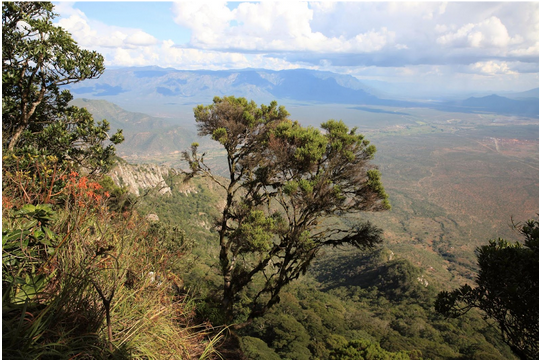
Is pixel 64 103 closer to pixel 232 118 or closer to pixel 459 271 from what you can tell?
pixel 232 118

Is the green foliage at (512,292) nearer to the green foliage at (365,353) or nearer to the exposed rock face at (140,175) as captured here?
the green foliage at (365,353)

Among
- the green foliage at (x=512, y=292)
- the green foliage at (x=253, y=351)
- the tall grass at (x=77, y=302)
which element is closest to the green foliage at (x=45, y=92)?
the tall grass at (x=77, y=302)

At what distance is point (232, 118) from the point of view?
342 inches

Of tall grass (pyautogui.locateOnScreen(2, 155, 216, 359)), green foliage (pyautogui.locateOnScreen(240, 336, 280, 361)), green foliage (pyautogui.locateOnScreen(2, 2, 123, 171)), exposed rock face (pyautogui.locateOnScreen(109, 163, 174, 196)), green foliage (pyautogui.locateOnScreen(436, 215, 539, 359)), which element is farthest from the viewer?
exposed rock face (pyautogui.locateOnScreen(109, 163, 174, 196))

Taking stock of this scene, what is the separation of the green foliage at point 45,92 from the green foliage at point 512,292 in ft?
26.5

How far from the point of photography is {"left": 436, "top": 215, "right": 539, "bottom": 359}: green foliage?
4793mm

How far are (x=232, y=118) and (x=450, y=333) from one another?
107 feet

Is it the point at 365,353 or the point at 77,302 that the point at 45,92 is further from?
the point at 365,353

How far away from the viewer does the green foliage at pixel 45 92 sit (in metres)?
6.38

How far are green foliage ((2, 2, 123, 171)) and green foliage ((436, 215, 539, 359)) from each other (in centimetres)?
807

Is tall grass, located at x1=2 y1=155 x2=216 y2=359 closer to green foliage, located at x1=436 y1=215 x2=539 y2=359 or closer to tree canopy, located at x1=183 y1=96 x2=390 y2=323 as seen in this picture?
tree canopy, located at x1=183 y1=96 x2=390 y2=323

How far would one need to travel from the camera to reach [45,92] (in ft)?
23.2

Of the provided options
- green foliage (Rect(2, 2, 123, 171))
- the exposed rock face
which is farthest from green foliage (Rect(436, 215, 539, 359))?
the exposed rock face

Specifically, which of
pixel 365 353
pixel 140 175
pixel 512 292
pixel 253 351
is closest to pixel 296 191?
pixel 365 353
